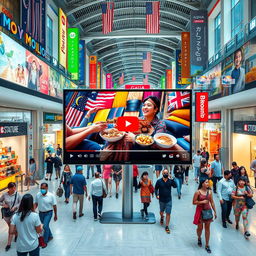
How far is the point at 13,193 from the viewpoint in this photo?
20.6 feet

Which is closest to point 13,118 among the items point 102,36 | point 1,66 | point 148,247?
point 1,66

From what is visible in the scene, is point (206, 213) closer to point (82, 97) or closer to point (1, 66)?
point (82, 97)

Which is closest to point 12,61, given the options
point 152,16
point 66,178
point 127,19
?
point 66,178

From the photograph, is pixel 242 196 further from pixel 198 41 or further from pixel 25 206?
pixel 198 41

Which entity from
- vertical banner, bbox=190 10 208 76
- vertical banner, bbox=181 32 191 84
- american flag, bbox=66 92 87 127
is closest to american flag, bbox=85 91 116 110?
american flag, bbox=66 92 87 127

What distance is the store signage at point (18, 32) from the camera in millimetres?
8859

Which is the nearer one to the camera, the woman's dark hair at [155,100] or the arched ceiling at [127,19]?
the woman's dark hair at [155,100]

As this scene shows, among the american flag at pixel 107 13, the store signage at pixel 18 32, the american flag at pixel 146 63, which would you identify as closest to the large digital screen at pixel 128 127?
the store signage at pixel 18 32

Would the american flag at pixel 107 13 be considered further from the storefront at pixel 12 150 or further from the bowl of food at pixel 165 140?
the bowl of food at pixel 165 140

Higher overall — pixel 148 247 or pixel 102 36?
pixel 102 36

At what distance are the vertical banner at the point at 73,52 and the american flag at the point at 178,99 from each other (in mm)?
15799

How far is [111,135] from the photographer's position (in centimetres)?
736

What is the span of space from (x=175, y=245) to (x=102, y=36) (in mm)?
26359

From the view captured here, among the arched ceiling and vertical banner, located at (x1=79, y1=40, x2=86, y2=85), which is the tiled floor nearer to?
the arched ceiling
